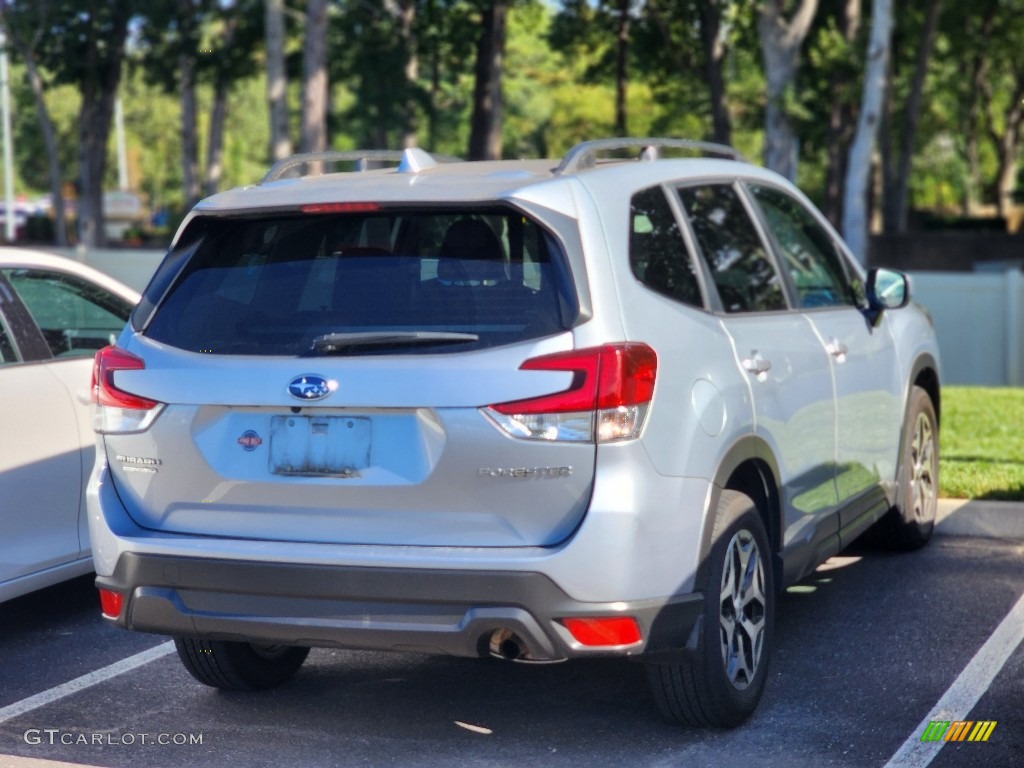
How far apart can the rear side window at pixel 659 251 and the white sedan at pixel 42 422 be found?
8.98 feet

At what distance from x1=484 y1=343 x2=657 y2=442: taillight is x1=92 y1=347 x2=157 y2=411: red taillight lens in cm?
114

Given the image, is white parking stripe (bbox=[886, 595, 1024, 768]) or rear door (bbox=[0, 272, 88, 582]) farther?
rear door (bbox=[0, 272, 88, 582])

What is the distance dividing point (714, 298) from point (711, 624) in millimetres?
1108

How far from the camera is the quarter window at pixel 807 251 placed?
6273 mm

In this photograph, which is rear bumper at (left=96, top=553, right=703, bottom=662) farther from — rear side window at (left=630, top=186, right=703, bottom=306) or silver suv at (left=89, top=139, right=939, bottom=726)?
rear side window at (left=630, top=186, right=703, bottom=306)

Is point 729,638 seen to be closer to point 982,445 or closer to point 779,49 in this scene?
point 982,445

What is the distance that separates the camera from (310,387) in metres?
4.38

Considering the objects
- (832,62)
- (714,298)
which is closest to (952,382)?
(832,62)

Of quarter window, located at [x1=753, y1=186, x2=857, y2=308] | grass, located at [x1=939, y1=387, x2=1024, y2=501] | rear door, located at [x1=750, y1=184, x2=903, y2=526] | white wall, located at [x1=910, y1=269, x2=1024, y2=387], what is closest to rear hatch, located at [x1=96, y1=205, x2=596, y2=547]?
rear door, located at [x1=750, y1=184, x2=903, y2=526]

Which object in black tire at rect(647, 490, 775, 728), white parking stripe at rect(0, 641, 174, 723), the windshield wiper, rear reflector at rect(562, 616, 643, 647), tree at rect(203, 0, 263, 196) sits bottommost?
white parking stripe at rect(0, 641, 174, 723)

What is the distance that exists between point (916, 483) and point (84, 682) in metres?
3.92

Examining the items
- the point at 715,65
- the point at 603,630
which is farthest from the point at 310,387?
the point at 715,65

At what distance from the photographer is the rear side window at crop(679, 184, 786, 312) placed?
532cm
